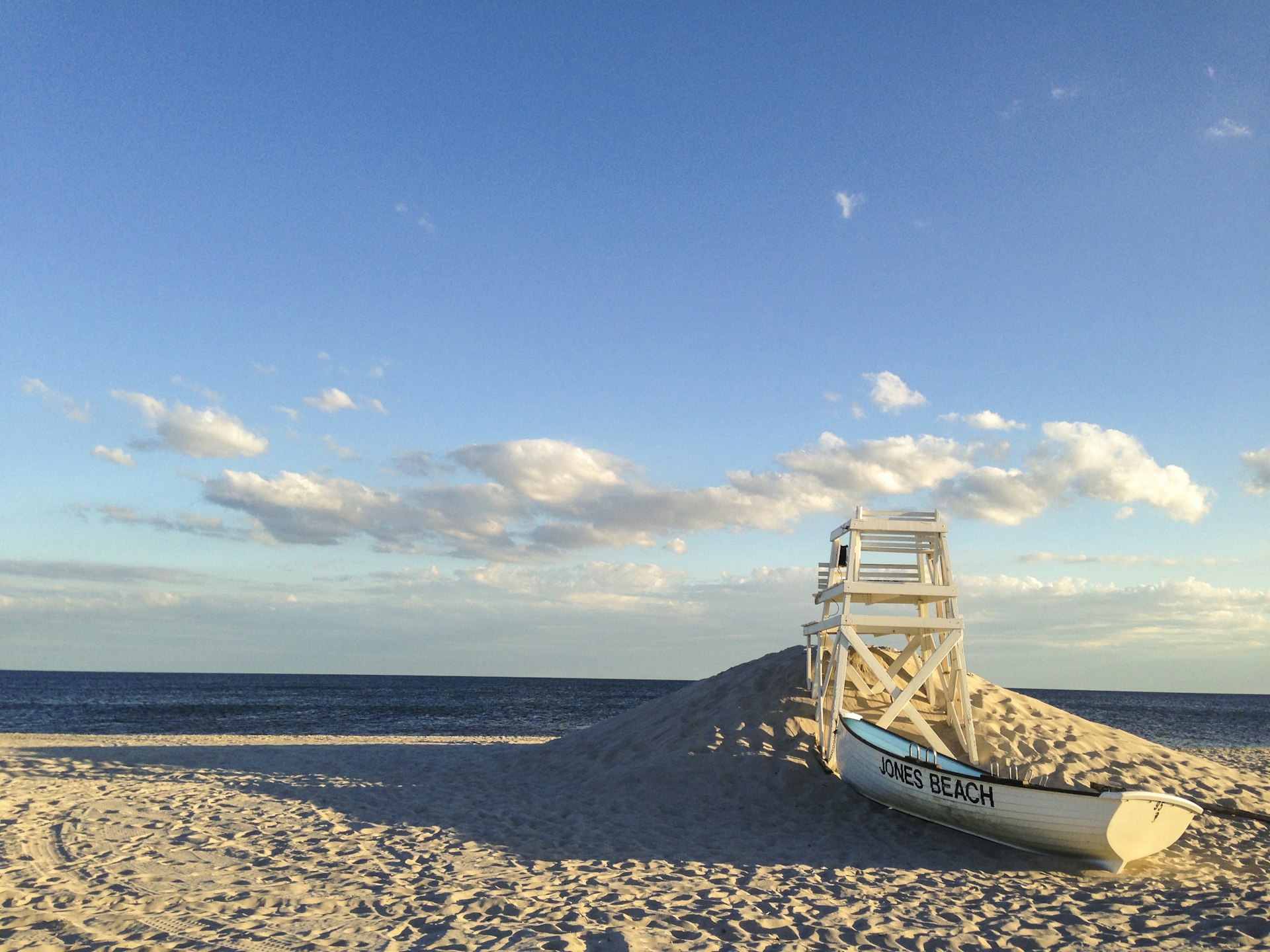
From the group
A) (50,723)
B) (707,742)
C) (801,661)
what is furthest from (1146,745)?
(50,723)

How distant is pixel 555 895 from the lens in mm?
8930

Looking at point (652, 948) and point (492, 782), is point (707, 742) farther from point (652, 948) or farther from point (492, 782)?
point (652, 948)

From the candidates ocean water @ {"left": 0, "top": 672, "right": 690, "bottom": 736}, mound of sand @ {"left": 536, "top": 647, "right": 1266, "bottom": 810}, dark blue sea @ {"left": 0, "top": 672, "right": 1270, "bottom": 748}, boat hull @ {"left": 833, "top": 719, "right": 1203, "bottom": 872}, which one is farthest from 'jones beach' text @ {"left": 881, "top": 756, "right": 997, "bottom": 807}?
ocean water @ {"left": 0, "top": 672, "right": 690, "bottom": 736}

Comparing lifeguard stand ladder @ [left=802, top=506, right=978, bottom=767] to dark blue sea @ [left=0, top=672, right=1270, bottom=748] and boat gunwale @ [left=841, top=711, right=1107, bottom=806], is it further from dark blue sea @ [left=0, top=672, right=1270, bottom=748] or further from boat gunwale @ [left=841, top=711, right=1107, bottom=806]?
dark blue sea @ [left=0, top=672, right=1270, bottom=748]

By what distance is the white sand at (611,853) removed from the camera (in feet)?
26.0

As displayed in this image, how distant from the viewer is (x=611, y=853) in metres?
10.9

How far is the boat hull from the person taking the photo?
988 cm

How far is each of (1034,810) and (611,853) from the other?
5.43 meters

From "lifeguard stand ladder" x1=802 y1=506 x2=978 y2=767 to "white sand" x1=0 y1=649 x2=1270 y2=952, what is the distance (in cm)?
86

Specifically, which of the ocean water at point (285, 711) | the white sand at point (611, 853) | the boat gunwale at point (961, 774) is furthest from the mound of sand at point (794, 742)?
the ocean water at point (285, 711)

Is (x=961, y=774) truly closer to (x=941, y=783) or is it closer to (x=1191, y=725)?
(x=941, y=783)

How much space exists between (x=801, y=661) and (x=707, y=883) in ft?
29.3

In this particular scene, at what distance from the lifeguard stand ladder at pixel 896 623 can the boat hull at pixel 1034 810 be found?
174 centimetres

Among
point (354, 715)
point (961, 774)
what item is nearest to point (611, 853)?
point (961, 774)
